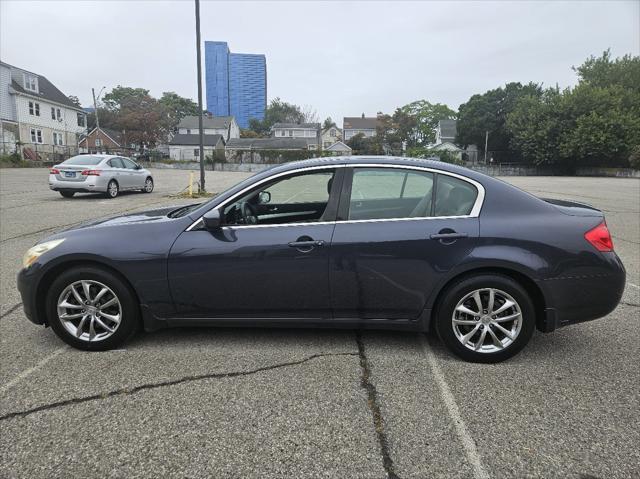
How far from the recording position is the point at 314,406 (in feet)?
9.26

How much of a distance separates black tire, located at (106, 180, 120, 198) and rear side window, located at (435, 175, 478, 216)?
546 inches

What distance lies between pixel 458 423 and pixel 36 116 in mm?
53620

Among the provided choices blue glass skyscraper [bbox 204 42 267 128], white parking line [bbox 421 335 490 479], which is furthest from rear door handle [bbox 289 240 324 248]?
blue glass skyscraper [bbox 204 42 267 128]

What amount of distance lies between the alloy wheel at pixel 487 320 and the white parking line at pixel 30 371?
3.11m

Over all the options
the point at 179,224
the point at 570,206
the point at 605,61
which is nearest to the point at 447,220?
the point at 570,206

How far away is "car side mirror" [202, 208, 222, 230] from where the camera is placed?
3375 mm

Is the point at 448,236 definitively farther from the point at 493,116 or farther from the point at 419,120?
the point at 419,120

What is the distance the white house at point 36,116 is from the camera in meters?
Answer: 41.0

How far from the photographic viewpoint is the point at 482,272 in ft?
11.0

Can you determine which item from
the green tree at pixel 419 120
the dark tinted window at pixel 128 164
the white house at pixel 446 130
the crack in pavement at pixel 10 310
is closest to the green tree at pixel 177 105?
the green tree at pixel 419 120

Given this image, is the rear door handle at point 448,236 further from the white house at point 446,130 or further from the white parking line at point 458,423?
the white house at point 446,130

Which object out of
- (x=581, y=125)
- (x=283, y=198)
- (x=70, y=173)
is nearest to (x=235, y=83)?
(x=581, y=125)

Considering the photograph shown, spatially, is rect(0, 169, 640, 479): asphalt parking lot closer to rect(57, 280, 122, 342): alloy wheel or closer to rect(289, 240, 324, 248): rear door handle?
rect(57, 280, 122, 342): alloy wheel

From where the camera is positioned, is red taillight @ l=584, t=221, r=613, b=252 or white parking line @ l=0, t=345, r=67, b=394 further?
red taillight @ l=584, t=221, r=613, b=252
